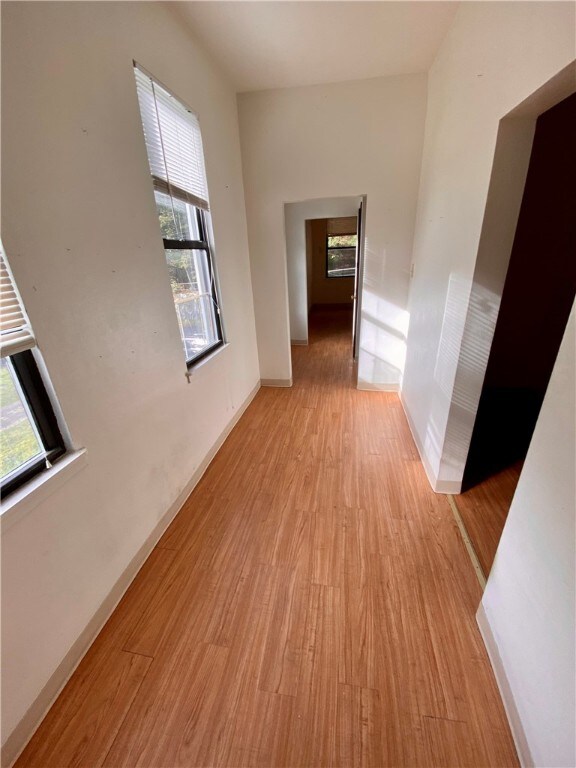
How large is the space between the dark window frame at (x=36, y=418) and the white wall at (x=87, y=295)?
54 millimetres

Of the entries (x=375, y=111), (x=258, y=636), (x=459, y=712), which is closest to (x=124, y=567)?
(x=258, y=636)

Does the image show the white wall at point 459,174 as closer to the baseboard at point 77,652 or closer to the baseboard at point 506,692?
the baseboard at point 506,692

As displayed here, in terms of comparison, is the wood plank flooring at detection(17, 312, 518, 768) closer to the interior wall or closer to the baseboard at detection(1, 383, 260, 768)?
the baseboard at detection(1, 383, 260, 768)

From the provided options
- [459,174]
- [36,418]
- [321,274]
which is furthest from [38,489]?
[321,274]

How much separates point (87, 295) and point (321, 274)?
7.03 m

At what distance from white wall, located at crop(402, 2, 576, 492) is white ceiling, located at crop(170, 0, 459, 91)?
211 mm

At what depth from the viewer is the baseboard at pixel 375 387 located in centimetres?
347

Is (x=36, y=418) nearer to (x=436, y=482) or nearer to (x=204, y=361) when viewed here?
(x=204, y=361)

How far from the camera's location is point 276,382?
369 cm

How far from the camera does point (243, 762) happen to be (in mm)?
966

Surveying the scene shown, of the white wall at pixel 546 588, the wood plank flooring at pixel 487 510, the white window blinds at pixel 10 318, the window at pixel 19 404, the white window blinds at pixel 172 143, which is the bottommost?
the wood plank flooring at pixel 487 510

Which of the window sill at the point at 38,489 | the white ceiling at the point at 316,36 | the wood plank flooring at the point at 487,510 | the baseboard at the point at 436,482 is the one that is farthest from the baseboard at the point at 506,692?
the white ceiling at the point at 316,36

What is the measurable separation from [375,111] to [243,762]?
4.05m

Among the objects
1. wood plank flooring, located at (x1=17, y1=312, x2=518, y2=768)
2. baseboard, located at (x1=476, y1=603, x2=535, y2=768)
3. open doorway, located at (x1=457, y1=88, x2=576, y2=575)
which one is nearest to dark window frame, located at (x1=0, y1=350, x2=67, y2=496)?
wood plank flooring, located at (x1=17, y1=312, x2=518, y2=768)
